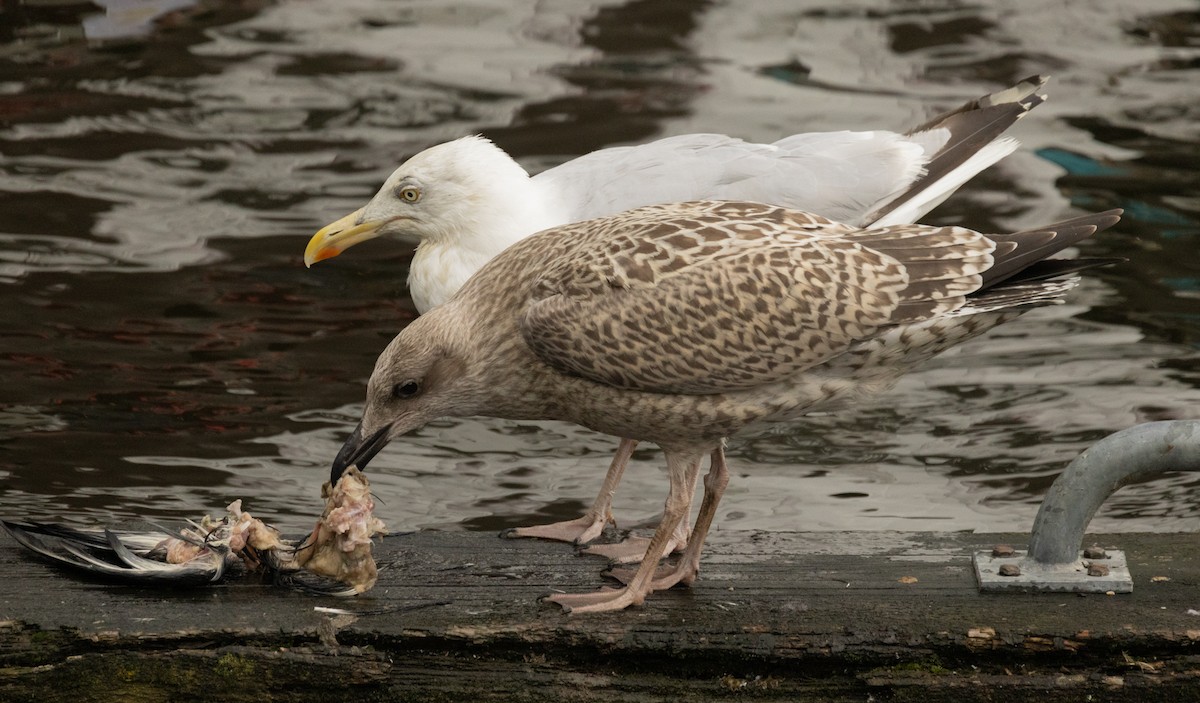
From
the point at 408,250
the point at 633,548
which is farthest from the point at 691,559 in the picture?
the point at 408,250

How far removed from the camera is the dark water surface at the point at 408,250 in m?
6.80

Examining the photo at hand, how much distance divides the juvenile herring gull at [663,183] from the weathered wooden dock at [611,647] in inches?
78.9

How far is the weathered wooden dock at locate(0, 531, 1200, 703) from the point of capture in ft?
12.0

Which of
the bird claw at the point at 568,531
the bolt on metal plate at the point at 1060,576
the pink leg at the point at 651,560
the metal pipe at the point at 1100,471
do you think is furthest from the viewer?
the bird claw at the point at 568,531

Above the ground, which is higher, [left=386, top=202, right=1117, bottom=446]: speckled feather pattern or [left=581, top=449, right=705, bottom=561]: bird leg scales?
[left=386, top=202, right=1117, bottom=446]: speckled feather pattern

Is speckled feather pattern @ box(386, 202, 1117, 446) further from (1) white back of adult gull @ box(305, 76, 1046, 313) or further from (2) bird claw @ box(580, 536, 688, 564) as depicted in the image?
(1) white back of adult gull @ box(305, 76, 1046, 313)

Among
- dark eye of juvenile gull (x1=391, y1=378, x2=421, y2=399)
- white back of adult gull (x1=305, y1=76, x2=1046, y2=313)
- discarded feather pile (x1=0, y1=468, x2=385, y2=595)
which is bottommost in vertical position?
discarded feather pile (x1=0, y1=468, x2=385, y2=595)

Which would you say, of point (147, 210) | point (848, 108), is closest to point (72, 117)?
point (147, 210)

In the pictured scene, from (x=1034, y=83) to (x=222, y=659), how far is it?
3.68m

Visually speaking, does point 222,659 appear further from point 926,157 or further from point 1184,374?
point 1184,374

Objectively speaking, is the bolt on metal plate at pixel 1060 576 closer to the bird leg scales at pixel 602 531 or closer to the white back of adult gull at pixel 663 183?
the bird leg scales at pixel 602 531

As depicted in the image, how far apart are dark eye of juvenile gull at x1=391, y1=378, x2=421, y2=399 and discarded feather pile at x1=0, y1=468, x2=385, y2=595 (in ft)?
0.77

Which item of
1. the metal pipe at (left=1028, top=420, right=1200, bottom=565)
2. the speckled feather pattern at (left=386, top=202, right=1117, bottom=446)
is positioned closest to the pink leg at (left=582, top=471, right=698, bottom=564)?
the speckled feather pattern at (left=386, top=202, right=1117, bottom=446)

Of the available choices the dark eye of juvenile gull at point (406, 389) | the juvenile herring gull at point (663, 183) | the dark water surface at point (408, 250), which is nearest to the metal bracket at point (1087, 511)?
the dark eye of juvenile gull at point (406, 389)
